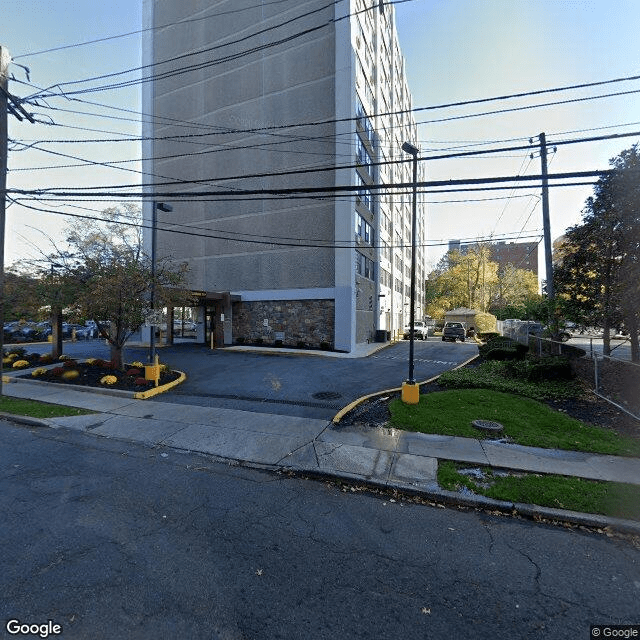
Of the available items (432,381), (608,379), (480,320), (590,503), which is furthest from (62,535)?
(480,320)

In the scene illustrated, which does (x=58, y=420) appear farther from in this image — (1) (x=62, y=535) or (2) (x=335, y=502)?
(2) (x=335, y=502)

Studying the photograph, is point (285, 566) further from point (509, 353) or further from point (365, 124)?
point (365, 124)

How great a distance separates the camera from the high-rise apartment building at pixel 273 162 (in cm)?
2262

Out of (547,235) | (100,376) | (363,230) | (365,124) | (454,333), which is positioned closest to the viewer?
(100,376)

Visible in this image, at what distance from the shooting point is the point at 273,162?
24656 mm

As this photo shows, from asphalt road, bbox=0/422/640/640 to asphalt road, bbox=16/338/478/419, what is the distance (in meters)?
4.30

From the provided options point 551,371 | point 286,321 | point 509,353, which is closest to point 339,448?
point 551,371

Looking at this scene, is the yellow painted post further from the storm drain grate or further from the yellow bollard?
the yellow bollard

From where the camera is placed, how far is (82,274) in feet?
43.3

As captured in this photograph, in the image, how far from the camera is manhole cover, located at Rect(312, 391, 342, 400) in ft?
33.9

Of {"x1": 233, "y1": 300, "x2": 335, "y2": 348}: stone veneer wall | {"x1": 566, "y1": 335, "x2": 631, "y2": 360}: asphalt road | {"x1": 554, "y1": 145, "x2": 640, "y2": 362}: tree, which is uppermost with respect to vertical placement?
{"x1": 554, "y1": 145, "x2": 640, "y2": 362}: tree

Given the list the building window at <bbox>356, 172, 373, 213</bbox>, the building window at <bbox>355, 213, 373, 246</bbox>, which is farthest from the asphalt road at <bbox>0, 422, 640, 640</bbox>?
the building window at <bbox>355, 213, 373, 246</bbox>

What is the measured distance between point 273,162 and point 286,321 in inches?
451

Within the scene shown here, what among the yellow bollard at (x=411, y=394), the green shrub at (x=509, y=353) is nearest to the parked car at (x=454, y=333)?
the green shrub at (x=509, y=353)
